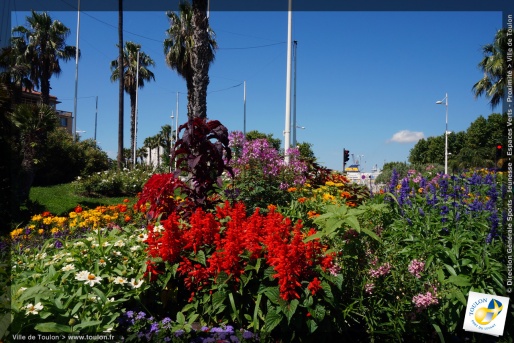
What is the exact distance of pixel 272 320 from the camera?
2219mm

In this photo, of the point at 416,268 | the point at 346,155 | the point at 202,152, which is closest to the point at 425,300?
the point at 416,268

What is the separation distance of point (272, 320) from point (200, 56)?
697 centimetres

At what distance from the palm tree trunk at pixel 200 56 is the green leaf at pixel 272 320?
6.29 metres

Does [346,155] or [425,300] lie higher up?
[346,155]

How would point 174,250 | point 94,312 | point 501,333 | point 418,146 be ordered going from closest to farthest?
point 94,312 < point 501,333 < point 174,250 < point 418,146

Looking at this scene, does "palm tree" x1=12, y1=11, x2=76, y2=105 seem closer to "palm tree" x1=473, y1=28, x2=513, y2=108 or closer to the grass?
the grass

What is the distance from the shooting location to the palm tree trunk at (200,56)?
8.16 metres

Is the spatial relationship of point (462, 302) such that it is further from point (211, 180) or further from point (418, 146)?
point (418, 146)

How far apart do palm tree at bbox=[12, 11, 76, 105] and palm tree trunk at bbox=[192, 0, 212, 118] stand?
75.9ft

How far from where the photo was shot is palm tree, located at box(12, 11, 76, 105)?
1094 inches

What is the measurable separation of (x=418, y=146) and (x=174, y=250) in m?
62.8

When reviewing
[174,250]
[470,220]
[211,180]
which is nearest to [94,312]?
[174,250]

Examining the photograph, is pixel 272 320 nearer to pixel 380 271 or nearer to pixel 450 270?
pixel 380 271

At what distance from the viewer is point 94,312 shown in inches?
90.3
